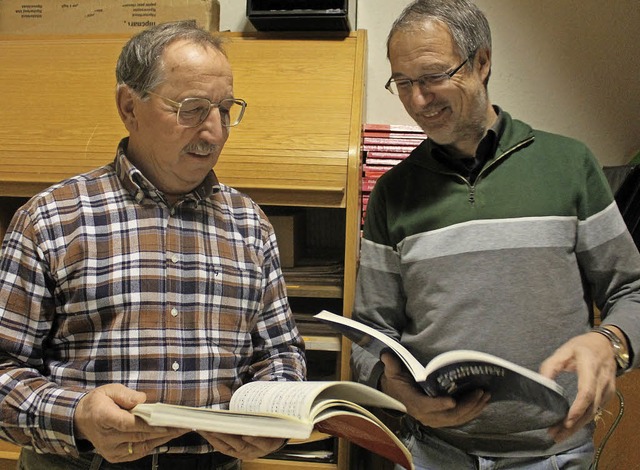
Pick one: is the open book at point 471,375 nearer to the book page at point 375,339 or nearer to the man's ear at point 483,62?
the book page at point 375,339

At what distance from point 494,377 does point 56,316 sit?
719 millimetres

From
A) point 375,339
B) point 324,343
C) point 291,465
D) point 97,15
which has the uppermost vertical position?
point 97,15

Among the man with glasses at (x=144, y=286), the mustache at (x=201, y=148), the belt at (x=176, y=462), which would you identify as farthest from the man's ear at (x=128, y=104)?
the belt at (x=176, y=462)

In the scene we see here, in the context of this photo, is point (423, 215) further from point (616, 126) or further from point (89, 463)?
point (616, 126)

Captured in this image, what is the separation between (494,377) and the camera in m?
0.85

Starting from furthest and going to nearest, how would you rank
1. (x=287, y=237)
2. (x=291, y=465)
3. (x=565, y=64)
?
(x=565, y=64)
(x=287, y=237)
(x=291, y=465)

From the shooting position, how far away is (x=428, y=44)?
117 centimetres

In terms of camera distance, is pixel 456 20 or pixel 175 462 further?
pixel 456 20

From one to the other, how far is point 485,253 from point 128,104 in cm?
72

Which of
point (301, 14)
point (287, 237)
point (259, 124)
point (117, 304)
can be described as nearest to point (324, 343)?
point (287, 237)

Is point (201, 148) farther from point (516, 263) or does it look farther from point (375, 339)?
point (516, 263)

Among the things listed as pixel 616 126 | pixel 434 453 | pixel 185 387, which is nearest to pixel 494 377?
pixel 434 453

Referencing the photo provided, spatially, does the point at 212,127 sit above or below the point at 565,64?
below

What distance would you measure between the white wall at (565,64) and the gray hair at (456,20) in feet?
2.94
